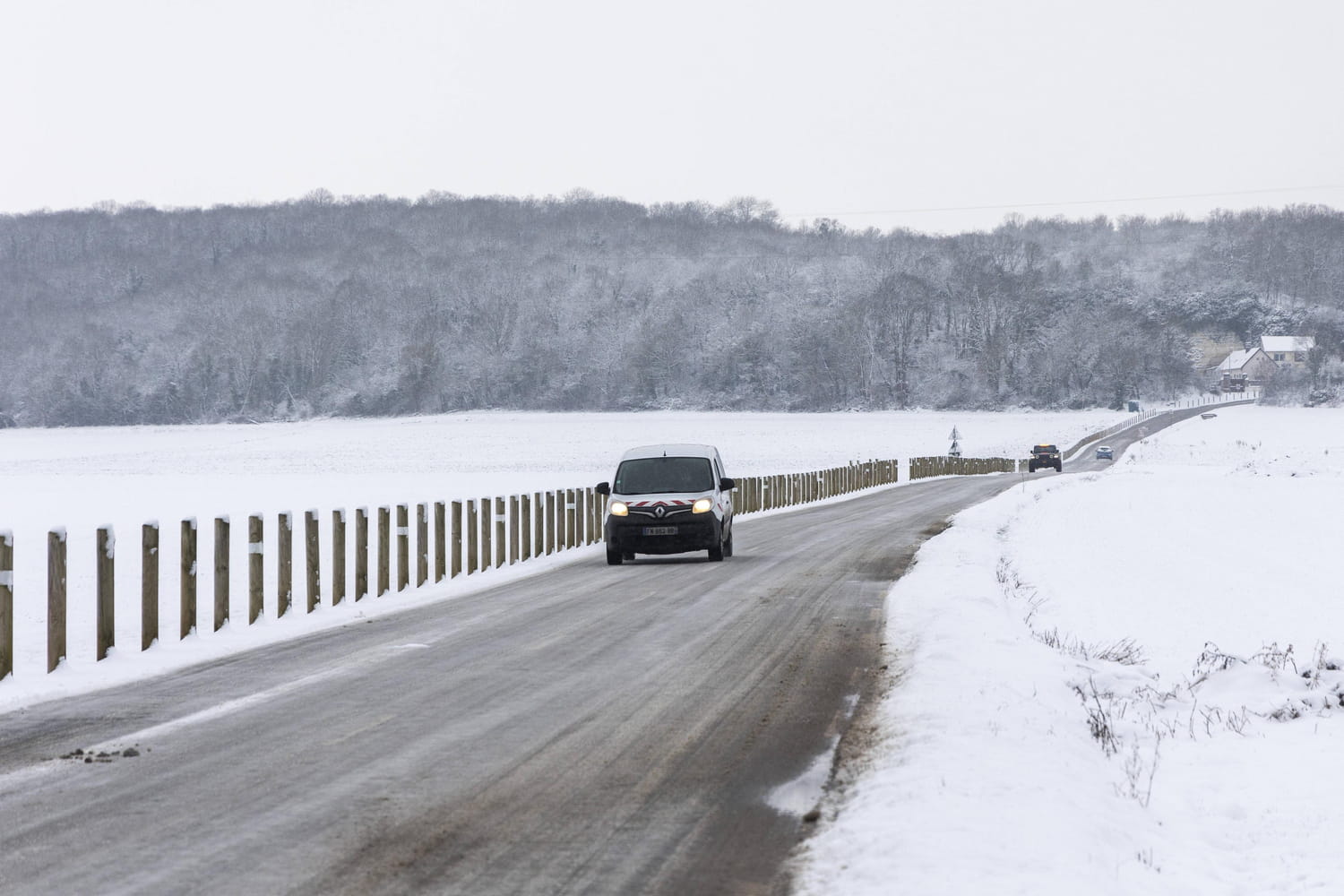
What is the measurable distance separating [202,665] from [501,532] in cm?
1049

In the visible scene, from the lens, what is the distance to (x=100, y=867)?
4.92 metres

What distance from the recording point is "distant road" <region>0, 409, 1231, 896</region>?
4957 millimetres

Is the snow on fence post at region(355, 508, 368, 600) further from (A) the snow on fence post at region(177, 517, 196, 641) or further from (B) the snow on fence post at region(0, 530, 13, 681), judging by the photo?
(B) the snow on fence post at region(0, 530, 13, 681)

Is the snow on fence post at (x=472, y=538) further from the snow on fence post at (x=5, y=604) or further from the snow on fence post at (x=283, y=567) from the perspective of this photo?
the snow on fence post at (x=5, y=604)

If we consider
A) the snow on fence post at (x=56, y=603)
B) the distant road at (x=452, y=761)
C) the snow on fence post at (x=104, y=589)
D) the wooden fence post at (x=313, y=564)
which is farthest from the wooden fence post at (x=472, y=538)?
the snow on fence post at (x=56, y=603)

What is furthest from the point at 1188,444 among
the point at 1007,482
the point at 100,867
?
the point at 100,867

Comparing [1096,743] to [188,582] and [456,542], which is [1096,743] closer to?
[188,582]

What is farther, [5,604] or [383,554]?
[383,554]

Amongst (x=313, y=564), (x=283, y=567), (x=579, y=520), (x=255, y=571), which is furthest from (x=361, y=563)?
(x=579, y=520)

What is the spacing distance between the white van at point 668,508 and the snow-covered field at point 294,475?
4.99 ft

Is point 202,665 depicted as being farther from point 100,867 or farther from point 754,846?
point 754,846

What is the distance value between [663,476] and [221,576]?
912 centimetres

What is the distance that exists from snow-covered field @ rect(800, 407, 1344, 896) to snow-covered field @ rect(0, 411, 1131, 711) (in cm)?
579

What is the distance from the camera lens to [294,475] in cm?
5778
